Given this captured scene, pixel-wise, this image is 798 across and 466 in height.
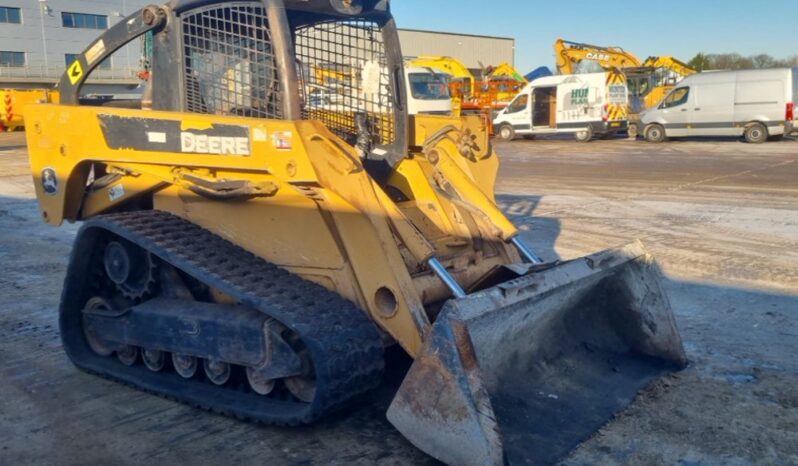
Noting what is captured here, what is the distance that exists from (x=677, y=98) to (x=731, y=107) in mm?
1604

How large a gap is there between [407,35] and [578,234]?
48.7 meters

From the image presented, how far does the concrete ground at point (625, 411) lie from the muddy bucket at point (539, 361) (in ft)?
0.66

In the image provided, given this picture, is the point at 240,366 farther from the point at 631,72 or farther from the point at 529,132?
the point at 631,72

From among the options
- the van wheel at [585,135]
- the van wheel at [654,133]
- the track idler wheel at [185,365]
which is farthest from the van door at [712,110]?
the track idler wheel at [185,365]

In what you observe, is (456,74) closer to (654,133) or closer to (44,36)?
(654,133)

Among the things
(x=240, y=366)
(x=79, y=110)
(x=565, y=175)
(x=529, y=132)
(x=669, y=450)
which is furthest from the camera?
(x=529, y=132)

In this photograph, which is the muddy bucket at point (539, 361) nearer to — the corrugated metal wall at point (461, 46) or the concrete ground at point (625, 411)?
the concrete ground at point (625, 411)

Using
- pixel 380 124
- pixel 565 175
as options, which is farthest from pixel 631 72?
pixel 380 124

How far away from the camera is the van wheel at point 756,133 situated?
22.9 m

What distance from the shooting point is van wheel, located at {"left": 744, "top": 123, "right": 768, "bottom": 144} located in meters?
22.9

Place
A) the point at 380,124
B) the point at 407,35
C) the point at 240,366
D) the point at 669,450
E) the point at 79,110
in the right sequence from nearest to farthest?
the point at 669,450 < the point at 240,366 < the point at 79,110 < the point at 380,124 < the point at 407,35

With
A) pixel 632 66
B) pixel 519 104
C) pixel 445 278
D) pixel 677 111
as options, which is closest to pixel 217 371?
pixel 445 278

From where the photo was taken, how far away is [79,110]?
5254mm

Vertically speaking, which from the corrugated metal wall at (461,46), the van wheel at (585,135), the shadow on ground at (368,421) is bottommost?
the shadow on ground at (368,421)
